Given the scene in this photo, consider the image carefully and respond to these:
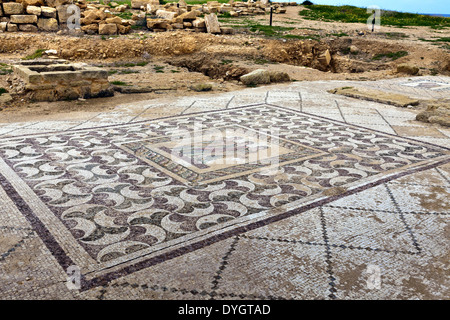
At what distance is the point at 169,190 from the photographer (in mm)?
2779

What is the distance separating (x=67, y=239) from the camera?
2.14 metres

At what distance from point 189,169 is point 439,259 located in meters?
1.76

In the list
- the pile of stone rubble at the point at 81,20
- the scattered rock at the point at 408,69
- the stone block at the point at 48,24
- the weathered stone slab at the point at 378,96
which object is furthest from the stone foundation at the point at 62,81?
the scattered rock at the point at 408,69

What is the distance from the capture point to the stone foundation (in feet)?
17.9

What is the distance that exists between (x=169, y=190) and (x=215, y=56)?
6.88 m

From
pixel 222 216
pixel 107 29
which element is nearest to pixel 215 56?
pixel 107 29

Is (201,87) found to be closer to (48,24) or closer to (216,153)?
(216,153)

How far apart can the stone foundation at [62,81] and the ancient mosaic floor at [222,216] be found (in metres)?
1.20

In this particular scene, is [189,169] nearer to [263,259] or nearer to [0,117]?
[263,259]

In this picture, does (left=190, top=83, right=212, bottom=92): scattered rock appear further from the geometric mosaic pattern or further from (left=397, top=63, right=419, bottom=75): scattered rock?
(left=397, top=63, right=419, bottom=75): scattered rock

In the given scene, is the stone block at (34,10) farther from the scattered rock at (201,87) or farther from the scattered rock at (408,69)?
the scattered rock at (408,69)

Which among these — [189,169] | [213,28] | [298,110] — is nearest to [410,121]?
[298,110]

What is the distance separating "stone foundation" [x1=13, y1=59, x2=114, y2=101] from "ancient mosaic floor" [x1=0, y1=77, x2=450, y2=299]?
1.20m

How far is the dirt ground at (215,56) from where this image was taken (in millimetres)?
7621
